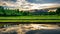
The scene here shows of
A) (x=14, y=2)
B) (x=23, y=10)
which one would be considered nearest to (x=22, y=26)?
(x=23, y=10)

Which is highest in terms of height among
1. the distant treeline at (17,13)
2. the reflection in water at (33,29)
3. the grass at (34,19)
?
the distant treeline at (17,13)

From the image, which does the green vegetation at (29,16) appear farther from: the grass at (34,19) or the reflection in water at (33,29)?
the reflection in water at (33,29)

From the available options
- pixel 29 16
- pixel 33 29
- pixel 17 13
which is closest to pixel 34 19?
pixel 29 16

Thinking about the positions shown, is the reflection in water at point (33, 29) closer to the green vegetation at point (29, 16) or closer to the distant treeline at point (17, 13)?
the green vegetation at point (29, 16)

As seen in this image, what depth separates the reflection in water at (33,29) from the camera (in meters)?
4.39

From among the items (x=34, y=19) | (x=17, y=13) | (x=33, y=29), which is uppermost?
(x=17, y=13)

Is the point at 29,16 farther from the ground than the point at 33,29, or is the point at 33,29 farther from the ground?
the point at 29,16

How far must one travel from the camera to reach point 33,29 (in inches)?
174

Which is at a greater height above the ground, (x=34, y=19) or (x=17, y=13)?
(x=17, y=13)

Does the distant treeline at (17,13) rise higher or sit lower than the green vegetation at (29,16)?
higher

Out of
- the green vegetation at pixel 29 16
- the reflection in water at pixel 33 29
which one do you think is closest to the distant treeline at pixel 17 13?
the green vegetation at pixel 29 16

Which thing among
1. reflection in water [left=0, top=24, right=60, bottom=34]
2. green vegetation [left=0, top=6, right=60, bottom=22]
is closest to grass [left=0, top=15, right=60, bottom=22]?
green vegetation [left=0, top=6, right=60, bottom=22]

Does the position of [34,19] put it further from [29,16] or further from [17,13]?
[17,13]

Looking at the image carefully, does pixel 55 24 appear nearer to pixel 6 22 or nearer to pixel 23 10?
pixel 23 10
